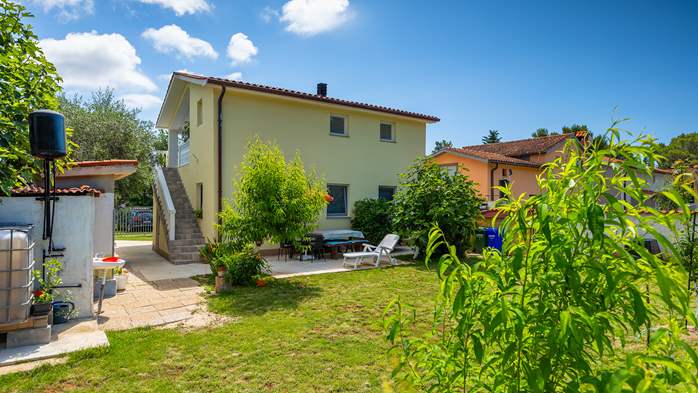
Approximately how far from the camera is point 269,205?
8914mm

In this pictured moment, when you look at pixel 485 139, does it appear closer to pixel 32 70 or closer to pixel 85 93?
pixel 85 93

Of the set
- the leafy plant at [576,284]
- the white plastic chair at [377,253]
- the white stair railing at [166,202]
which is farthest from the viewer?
the white stair railing at [166,202]

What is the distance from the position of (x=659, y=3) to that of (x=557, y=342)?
1179 centimetres

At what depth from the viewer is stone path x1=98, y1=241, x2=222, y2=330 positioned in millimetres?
6441

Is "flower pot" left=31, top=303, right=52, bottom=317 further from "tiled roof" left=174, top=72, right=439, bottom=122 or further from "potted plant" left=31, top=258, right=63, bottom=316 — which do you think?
"tiled roof" left=174, top=72, right=439, bottom=122

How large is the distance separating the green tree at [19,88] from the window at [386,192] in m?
12.4

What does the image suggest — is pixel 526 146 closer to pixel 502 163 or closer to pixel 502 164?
pixel 502 164

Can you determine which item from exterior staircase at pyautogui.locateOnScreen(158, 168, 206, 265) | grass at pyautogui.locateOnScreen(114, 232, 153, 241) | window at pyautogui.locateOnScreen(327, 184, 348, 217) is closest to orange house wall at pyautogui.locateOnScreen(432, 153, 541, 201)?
window at pyautogui.locateOnScreen(327, 184, 348, 217)

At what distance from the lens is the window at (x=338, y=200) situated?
614 inches

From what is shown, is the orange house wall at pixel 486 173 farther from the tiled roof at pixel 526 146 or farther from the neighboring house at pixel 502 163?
the tiled roof at pixel 526 146

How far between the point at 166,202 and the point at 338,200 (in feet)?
21.3

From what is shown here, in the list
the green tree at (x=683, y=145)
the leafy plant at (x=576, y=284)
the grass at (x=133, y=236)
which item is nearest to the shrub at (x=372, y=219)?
the grass at (x=133, y=236)

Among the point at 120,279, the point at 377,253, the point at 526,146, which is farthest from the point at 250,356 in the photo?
the point at 526,146

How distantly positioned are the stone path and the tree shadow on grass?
34 cm
